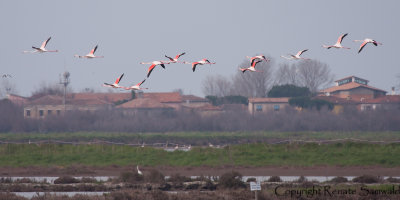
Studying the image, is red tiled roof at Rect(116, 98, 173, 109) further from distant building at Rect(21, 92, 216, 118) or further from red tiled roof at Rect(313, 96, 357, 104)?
red tiled roof at Rect(313, 96, 357, 104)

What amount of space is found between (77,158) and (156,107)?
6089cm

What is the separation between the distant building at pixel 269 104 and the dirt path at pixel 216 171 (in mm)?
62946

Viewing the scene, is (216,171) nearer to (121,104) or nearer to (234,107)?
(234,107)

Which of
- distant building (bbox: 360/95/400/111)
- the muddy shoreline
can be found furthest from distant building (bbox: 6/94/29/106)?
the muddy shoreline

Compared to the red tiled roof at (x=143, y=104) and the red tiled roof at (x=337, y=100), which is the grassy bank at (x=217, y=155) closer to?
the red tiled roof at (x=337, y=100)

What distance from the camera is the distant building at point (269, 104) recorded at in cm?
10756

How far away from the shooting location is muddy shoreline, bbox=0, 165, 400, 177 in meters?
41.2

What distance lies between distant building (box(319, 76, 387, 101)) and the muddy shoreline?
65.4 m

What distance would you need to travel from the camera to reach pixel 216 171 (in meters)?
42.5

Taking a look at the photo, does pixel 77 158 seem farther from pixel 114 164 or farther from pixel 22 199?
pixel 22 199

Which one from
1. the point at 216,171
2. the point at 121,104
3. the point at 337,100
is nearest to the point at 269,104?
the point at 337,100

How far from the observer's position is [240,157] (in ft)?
149

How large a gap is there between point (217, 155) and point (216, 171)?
3.72m

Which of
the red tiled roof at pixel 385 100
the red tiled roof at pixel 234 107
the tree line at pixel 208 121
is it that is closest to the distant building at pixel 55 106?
the tree line at pixel 208 121
